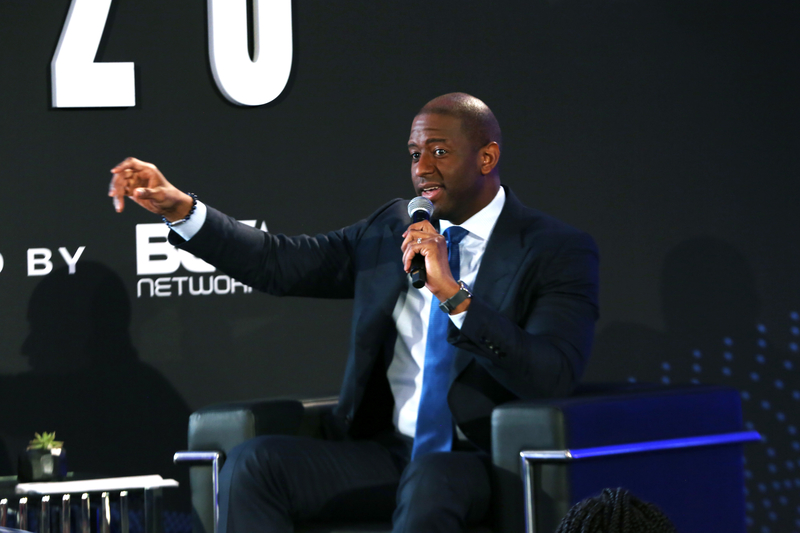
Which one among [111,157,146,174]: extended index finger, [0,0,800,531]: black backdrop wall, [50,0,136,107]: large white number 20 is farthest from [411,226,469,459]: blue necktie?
[50,0,136,107]: large white number 20

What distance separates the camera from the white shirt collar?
8.11 ft

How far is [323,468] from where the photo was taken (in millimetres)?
2209

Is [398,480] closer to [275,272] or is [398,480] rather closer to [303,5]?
[275,272]

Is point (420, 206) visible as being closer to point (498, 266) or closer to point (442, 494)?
point (498, 266)

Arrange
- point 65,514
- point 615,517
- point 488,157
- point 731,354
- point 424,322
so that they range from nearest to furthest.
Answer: point 615,517
point 424,322
point 488,157
point 65,514
point 731,354

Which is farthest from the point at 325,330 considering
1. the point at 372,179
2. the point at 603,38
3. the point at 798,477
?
the point at 798,477

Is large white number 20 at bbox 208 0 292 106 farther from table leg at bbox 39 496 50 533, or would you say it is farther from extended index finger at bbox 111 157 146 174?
table leg at bbox 39 496 50 533

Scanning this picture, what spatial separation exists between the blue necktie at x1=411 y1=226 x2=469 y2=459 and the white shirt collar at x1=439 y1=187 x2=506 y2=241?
251mm

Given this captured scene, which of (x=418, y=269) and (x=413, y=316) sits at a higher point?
(x=418, y=269)

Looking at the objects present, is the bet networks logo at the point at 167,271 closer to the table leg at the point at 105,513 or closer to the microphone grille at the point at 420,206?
the table leg at the point at 105,513

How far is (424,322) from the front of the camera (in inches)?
95.3

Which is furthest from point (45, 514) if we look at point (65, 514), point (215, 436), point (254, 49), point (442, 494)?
point (254, 49)

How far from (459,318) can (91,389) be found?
68.7 inches

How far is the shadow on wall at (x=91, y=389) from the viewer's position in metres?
3.32
